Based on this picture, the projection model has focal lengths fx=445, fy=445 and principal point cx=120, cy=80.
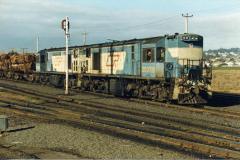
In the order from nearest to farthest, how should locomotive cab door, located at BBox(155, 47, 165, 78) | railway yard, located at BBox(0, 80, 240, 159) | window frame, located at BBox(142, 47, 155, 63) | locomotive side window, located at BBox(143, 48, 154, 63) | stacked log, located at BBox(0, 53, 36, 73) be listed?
railway yard, located at BBox(0, 80, 240, 159), locomotive cab door, located at BBox(155, 47, 165, 78), window frame, located at BBox(142, 47, 155, 63), locomotive side window, located at BBox(143, 48, 154, 63), stacked log, located at BBox(0, 53, 36, 73)

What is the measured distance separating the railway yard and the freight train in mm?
1519

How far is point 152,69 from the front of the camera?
80.2 ft

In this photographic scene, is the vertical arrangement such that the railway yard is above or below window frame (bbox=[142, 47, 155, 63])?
below

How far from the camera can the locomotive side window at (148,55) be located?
80.4 ft

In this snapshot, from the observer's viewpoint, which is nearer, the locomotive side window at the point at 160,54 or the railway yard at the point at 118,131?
the railway yard at the point at 118,131

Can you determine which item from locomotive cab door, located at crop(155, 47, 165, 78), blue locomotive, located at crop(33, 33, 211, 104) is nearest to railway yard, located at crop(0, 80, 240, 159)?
blue locomotive, located at crop(33, 33, 211, 104)

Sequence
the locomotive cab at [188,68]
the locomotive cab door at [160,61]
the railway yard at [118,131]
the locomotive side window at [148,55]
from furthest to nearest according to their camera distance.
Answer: the locomotive side window at [148,55]
the locomotive cab door at [160,61]
the locomotive cab at [188,68]
the railway yard at [118,131]

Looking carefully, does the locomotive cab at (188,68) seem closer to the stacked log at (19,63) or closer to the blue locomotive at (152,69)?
→ the blue locomotive at (152,69)

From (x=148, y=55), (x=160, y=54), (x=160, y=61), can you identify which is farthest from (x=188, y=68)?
(x=148, y=55)

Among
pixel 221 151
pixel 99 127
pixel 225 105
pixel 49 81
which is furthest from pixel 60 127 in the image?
pixel 49 81

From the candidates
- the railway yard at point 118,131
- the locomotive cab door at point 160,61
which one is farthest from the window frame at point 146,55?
the railway yard at point 118,131

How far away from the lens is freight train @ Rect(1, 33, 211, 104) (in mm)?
23141

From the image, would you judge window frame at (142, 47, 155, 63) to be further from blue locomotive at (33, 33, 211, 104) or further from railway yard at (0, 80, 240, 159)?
railway yard at (0, 80, 240, 159)

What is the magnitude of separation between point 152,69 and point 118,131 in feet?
34.1
